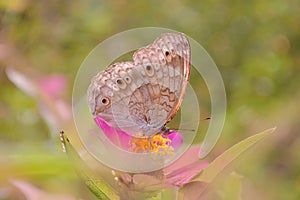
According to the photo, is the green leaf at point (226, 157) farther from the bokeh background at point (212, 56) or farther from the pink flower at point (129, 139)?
the bokeh background at point (212, 56)

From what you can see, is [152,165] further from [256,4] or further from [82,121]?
[256,4]

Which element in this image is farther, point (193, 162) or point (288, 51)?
point (288, 51)

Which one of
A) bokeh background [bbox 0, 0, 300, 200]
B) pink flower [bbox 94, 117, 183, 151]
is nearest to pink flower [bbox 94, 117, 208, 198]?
pink flower [bbox 94, 117, 183, 151]

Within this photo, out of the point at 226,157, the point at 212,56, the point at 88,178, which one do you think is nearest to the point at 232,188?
the point at 226,157

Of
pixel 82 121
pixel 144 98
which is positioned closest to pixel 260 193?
pixel 82 121

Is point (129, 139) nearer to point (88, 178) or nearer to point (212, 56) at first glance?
point (88, 178)

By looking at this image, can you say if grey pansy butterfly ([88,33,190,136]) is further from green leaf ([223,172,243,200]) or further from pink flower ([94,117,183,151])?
green leaf ([223,172,243,200])
